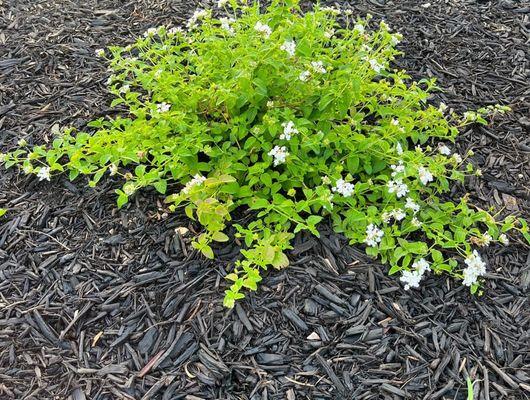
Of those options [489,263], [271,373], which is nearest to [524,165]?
[489,263]

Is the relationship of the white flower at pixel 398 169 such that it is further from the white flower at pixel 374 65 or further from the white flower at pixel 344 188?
the white flower at pixel 374 65

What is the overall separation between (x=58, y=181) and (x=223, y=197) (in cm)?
101

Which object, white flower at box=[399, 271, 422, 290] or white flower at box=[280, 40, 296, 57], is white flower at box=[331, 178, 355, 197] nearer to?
white flower at box=[399, 271, 422, 290]

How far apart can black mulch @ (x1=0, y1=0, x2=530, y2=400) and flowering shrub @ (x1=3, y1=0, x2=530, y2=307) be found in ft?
0.44

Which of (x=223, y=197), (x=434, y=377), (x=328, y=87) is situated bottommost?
(x=434, y=377)

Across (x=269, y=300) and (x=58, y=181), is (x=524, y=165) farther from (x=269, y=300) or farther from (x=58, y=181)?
(x=58, y=181)

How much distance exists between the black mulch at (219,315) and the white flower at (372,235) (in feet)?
0.48

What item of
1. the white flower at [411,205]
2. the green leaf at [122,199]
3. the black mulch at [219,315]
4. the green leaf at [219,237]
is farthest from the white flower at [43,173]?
the white flower at [411,205]

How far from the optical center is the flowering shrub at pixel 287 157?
2.65 metres

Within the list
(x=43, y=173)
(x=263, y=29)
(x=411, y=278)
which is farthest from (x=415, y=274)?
(x=43, y=173)

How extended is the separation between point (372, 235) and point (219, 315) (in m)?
0.80

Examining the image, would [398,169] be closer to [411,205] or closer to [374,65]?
[411,205]

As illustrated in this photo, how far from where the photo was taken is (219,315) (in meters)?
2.50

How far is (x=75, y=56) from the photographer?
3.91 meters
